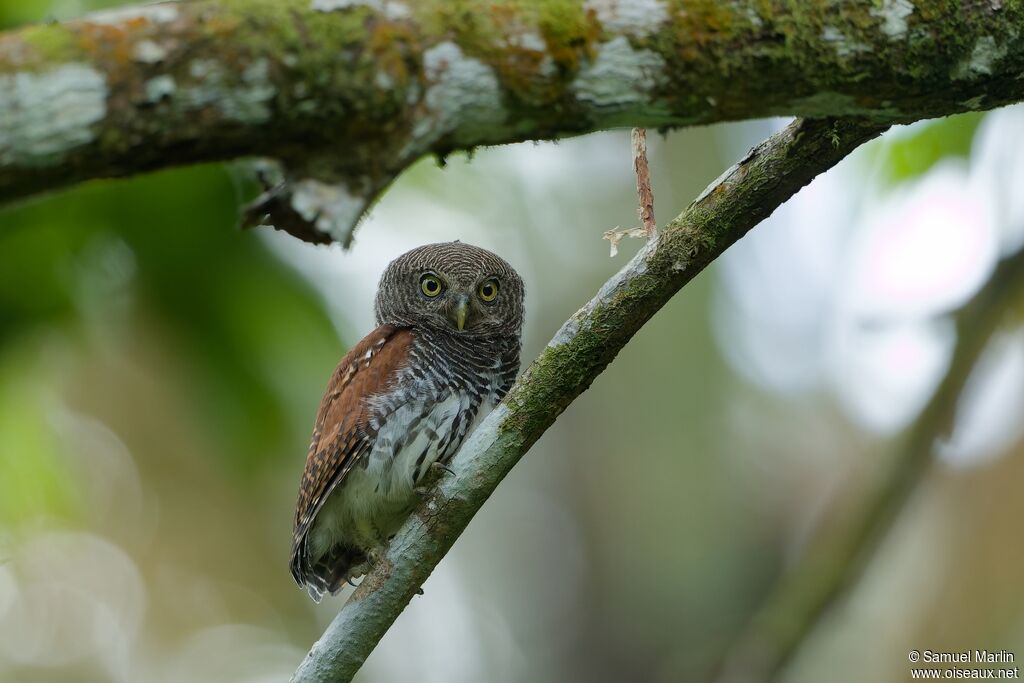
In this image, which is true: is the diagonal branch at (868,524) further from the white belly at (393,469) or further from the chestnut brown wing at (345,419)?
the chestnut brown wing at (345,419)

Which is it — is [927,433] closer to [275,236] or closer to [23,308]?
[275,236]

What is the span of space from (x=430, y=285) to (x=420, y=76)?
381 centimetres

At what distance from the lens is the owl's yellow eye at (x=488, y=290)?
5.63 metres

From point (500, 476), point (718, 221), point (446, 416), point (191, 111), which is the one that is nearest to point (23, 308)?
point (446, 416)

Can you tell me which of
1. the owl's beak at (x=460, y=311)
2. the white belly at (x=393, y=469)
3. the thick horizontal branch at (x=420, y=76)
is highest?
the owl's beak at (x=460, y=311)

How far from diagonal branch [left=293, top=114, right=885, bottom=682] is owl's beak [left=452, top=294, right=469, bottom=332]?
1710mm

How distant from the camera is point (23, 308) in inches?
248

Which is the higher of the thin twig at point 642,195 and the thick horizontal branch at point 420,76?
the thin twig at point 642,195

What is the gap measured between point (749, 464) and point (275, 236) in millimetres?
6613

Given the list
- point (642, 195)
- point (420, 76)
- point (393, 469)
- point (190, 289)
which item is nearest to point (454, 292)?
point (393, 469)

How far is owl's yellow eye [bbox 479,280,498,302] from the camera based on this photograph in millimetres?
5633

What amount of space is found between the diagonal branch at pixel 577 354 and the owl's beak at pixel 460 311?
5.61 ft

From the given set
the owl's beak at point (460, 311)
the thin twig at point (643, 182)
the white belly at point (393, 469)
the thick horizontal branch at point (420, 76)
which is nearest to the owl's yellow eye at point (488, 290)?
the owl's beak at point (460, 311)

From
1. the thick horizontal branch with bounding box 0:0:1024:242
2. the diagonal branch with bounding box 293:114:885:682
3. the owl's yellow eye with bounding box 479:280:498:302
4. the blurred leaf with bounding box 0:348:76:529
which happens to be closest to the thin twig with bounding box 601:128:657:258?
the diagonal branch with bounding box 293:114:885:682
